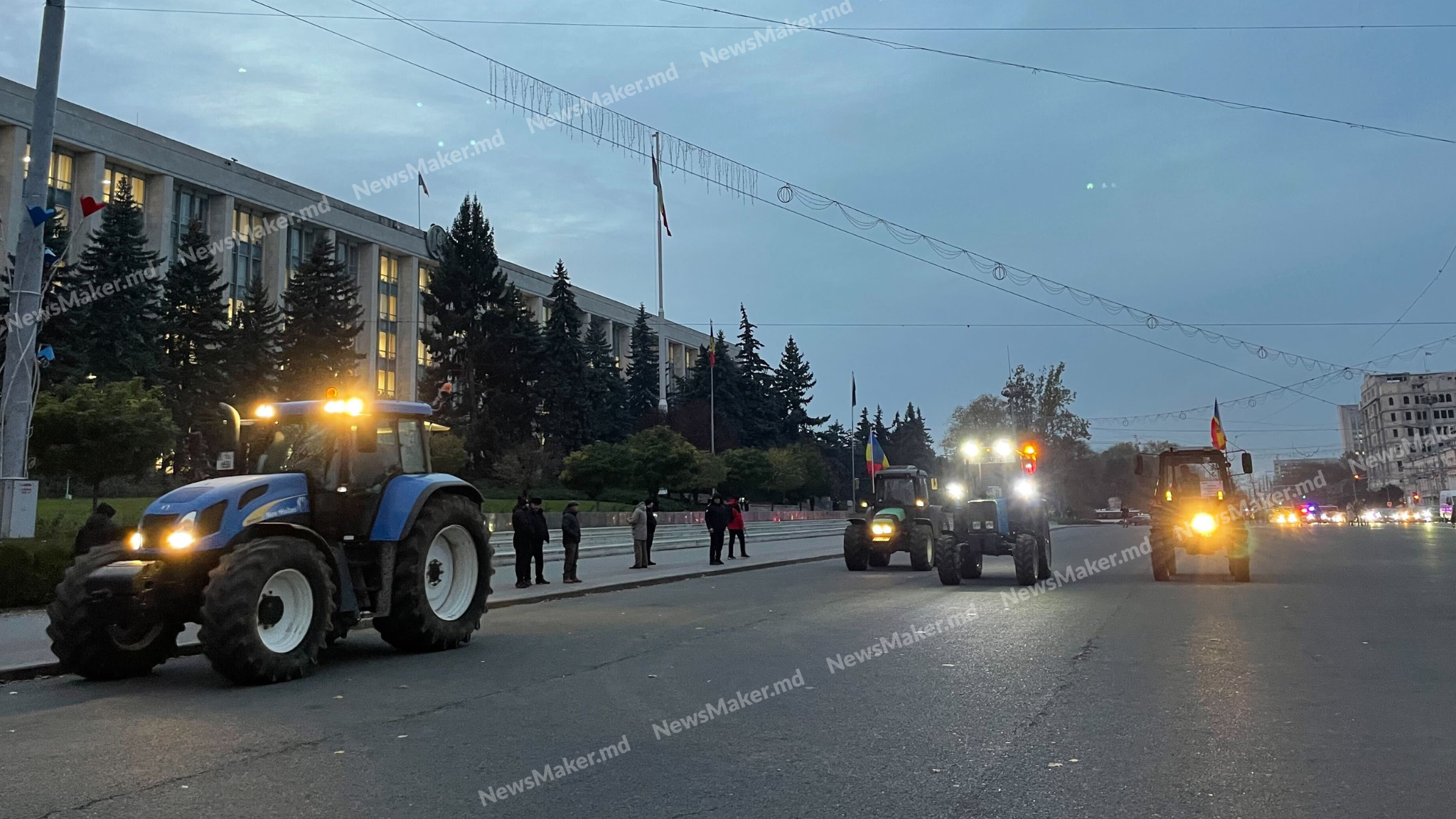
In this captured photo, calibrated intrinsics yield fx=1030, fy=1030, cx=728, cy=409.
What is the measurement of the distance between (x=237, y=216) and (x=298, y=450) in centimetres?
6198

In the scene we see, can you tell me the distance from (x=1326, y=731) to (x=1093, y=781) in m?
2.32

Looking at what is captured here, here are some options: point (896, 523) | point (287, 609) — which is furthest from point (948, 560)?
point (287, 609)

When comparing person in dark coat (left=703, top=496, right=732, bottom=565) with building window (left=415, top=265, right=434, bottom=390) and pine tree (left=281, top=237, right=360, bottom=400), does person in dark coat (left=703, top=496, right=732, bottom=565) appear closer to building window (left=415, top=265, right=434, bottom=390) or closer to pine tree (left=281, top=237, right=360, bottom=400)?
pine tree (left=281, top=237, right=360, bottom=400)

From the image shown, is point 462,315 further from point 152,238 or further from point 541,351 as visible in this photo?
point 152,238

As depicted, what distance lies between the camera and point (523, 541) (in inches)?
771

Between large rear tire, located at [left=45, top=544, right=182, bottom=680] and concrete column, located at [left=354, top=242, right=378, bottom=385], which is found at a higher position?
A: concrete column, located at [left=354, top=242, right=378, bottom=385]

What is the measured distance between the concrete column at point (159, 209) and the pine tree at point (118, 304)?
6.92m

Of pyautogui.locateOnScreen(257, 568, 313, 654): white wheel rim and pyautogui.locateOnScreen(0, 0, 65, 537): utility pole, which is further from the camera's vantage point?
pyautogui.locateOnScreen(0, 0, 65, 537): utility pole

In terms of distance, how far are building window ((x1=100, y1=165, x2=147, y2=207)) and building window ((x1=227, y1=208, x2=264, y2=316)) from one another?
554 centimetres

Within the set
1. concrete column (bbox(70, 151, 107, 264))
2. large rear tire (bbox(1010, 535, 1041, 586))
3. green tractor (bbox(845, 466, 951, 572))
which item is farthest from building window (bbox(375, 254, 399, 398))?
large rear tire (bbox(1010, 535, 1041, 586))

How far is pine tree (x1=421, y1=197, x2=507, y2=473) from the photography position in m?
62.6

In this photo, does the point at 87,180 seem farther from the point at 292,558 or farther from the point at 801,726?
the point at 801,726

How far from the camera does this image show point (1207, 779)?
5590 mm

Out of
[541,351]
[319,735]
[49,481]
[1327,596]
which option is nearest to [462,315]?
[541,351]
